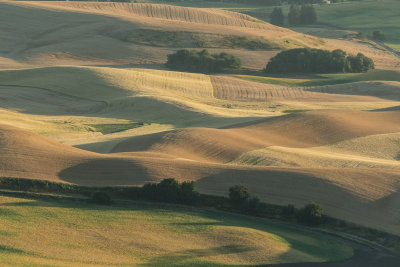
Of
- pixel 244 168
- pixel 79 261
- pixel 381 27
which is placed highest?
pixel 381 27

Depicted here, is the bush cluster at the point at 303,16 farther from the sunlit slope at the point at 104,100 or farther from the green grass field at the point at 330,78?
the sunlit slope at the point at 104,100

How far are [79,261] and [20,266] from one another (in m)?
2.36

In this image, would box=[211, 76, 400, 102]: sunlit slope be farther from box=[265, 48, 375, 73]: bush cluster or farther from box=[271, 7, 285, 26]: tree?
box=[271, 7, 285, 26]: tree

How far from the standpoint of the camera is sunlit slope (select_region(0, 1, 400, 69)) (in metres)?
107

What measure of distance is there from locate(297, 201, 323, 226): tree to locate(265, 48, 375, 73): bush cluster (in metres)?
71.5

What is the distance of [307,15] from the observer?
179 m

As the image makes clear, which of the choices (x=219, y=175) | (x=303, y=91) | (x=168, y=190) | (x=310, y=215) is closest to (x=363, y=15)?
(x=303, y=91)

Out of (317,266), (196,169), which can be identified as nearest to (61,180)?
(196,169)

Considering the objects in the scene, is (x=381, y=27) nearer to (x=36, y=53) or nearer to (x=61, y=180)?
(x=36, y=53)

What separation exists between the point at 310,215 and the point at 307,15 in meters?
152

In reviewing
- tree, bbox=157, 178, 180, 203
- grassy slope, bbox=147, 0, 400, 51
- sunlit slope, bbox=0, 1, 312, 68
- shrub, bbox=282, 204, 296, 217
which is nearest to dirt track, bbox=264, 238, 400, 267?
shrub, bbox=282, 204, 296, 217

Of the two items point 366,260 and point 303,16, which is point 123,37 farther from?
point 366,260

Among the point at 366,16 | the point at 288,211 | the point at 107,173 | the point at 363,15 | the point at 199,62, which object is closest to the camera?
the point at 288,211

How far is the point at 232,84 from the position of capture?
293 ft
